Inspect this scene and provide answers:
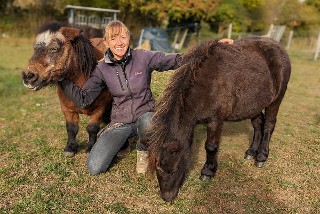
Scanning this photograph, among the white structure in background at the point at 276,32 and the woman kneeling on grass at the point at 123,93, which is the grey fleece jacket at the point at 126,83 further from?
the white structure in background at the point at 276,32

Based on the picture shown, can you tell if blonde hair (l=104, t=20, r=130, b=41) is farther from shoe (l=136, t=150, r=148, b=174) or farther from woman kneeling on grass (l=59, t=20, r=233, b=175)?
shoe (l=136, t=150, r=148, b=174)

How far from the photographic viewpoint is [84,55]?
4074 mm

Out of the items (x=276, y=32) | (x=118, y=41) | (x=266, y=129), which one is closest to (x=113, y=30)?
(x=118, y=41)

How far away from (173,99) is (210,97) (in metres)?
0.42

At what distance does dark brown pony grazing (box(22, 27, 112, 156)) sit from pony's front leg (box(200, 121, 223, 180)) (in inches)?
58.4

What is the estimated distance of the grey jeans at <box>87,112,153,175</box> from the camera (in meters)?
3.91

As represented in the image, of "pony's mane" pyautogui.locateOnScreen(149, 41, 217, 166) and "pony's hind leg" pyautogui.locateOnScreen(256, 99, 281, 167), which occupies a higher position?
"pony's mane" pyautogui.locateOnScreen(149, 41, 217, 166)

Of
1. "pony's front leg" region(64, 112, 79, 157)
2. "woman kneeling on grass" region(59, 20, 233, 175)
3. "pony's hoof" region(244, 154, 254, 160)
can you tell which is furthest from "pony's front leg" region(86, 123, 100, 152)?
"pony's hoof" region(244, 154, 254, 160)

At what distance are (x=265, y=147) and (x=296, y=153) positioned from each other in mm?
694

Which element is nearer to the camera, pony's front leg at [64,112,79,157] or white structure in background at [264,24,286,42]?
pony's front leg at [64,112,79,157]

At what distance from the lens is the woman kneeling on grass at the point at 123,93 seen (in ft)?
12.4

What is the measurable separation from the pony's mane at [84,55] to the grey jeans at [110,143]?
814 mm

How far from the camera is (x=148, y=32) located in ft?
58.2

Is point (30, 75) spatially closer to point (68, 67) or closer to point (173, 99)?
point (68, 67)
